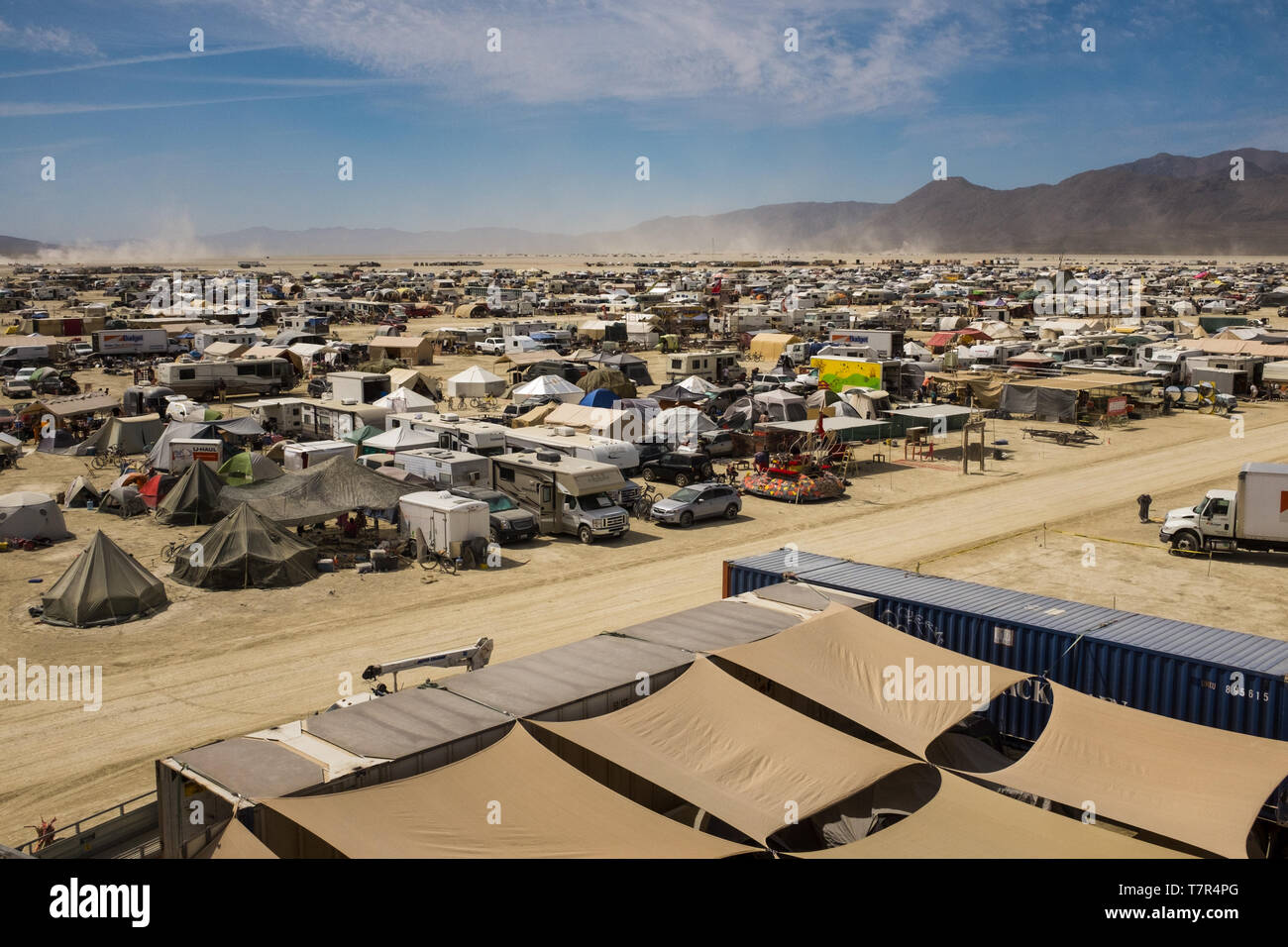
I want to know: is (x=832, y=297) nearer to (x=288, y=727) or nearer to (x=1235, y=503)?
(x=1235, y=503)

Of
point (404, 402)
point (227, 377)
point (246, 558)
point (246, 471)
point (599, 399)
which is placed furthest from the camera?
point (227, 377)

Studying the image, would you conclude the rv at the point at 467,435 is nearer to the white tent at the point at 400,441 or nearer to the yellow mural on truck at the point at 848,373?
the white tent at the point at 400,441

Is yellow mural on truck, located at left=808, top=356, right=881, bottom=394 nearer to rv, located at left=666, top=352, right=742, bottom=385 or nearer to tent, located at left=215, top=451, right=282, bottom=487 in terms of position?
rv, located at left=666, top=352, right=742, bottom=385

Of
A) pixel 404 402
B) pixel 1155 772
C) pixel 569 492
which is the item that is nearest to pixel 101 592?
pixel 569 492

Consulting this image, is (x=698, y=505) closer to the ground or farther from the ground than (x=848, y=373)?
closer to the ground

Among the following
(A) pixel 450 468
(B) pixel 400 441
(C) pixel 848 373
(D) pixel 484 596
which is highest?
(C) pixel 848 373

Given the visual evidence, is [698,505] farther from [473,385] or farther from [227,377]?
[227,377]

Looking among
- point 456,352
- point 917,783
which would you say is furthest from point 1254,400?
point 917,783
